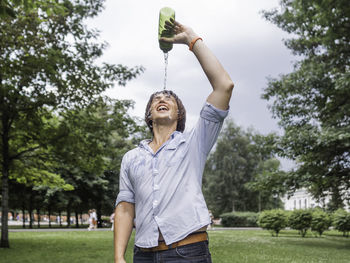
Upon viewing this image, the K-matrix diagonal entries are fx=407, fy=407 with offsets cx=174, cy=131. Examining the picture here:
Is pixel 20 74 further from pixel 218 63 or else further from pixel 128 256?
pixel 218 63

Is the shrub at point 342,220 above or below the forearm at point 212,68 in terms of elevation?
below

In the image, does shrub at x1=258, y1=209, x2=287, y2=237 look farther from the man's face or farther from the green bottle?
the green bottle

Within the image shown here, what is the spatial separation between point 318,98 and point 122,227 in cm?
1761

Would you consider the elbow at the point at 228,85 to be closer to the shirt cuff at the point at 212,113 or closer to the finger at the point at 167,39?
the shirt cuff at the point at 212,113

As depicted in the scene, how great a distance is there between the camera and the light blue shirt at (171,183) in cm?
231

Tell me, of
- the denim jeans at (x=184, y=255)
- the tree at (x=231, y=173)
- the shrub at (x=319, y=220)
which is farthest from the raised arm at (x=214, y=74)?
the tree at (x=231, y=173)

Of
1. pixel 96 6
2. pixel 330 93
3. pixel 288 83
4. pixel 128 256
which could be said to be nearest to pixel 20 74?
pixel 96 6

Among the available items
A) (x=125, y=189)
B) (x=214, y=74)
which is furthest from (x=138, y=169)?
(x=214, y=74)

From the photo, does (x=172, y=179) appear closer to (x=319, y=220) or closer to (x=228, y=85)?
(x=228, y=85)

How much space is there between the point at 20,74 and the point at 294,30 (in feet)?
42.3

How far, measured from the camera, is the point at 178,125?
2857 mm

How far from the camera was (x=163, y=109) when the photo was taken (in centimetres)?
272

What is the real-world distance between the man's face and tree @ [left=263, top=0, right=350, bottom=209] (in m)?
13.6

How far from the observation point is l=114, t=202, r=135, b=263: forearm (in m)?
2.47
